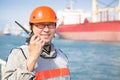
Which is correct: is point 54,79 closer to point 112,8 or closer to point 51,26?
point 51,26

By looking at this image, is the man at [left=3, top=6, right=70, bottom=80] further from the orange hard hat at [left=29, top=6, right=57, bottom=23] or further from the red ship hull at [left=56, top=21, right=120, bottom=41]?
the red ship hull at [left=56, top=21, right=120, bottom=41]

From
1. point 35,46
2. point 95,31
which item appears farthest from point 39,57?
point 95,31

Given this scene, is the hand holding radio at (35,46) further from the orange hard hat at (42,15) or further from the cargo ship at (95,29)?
the cargo ship at (95,29)

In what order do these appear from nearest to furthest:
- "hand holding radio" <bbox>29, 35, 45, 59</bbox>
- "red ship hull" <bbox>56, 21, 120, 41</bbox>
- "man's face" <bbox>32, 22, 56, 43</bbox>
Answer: "hand holding radio" <bbox>29, 35, 45, 59</bbox> → "man's face" <bbox>32, 22, 56, 43</bbox> → "red ship hull" <bbox>56, 21, 120, 41</bbox>

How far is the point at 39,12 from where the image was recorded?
1.51 m

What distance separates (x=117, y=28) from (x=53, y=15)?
92.0 ft

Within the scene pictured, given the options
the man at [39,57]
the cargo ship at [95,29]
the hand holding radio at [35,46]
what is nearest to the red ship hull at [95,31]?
the cargo ship at [95,29]

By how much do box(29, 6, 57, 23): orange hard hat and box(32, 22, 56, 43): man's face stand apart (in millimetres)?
23

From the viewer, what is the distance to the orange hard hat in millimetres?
1481

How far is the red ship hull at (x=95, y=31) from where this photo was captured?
97.1 feet

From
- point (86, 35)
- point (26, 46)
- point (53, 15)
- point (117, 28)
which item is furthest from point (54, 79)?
point (86, 35)

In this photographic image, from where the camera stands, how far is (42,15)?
1.50 metres

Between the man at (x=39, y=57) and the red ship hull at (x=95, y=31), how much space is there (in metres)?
28.0

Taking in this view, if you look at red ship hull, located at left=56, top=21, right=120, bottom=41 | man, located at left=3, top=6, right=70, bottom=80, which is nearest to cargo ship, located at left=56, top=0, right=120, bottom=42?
red ship hull, located at left=56, top=21, right=120, bottom=41
